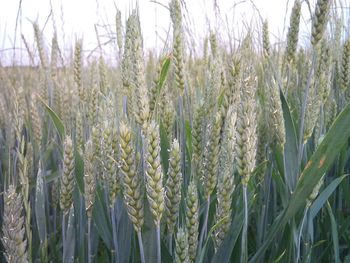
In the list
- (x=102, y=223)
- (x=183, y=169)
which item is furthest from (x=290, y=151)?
(x=102, y=223)

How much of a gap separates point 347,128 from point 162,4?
115 centimetres

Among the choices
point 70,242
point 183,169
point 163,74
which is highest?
point 163,74

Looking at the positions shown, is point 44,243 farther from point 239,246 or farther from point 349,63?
point 349,63

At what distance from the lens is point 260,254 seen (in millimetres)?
979

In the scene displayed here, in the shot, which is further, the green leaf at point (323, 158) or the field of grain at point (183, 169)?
the green leaf at point (323, 158)

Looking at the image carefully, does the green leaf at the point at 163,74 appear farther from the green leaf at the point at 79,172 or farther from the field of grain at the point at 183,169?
the green leaf at the point at 79,172

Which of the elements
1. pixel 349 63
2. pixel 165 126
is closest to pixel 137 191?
pixel 165 126

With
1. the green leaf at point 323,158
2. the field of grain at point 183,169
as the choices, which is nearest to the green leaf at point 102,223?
the field of grain at point 183,169

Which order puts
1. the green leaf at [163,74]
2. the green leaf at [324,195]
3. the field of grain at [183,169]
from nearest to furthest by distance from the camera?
the field of grain at [183,169] → the green leaf at [163,74] → the green leaf at [324,195]

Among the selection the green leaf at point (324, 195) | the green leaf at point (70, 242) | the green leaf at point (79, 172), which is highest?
the green leaf at point (79, 172)

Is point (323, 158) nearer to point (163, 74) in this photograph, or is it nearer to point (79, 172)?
point (163, 74)

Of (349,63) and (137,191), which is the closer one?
(137,191)

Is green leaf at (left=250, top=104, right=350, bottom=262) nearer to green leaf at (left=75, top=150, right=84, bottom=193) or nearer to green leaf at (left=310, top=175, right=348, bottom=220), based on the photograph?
green leaf at (left=310, top=175, right=348, bottom=220)

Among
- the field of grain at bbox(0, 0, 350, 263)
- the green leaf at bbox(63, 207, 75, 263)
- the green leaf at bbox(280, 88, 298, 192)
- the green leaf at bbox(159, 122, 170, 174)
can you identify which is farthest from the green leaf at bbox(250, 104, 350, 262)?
the green leaf at bbox(63, 207, 75, 263)
